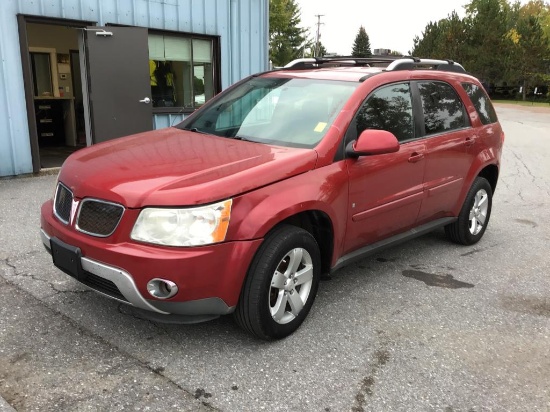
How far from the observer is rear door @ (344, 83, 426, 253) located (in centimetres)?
369

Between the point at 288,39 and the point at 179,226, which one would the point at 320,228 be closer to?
the point at 179,226

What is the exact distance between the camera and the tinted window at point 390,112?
3832mm

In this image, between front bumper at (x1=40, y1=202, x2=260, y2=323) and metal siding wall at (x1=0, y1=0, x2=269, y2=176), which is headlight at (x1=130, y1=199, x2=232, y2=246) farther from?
metal siding wall at (x1=0, y1=0, x2=269, y2=176)

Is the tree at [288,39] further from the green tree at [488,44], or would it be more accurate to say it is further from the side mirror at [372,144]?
the side mirror at [372,144]

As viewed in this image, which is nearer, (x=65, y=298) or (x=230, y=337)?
(x=230, y=337)

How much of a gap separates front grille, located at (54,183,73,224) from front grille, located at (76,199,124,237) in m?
0.17

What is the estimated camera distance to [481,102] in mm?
5227

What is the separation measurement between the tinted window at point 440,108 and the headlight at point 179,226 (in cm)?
242

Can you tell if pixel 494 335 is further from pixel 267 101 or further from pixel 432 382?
pixel 267 101

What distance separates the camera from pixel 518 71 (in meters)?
47.1

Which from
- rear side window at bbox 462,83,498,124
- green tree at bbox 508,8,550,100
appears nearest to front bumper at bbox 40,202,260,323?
rear side window at bbox 462,83,498,124

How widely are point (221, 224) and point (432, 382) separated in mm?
1505

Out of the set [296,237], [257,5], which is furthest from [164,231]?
[257,5]

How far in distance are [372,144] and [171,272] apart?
164 cm
